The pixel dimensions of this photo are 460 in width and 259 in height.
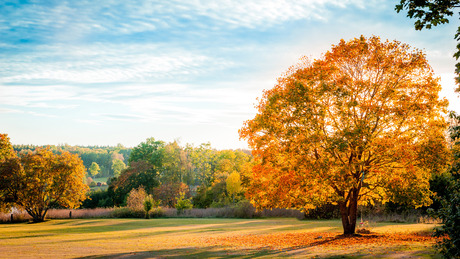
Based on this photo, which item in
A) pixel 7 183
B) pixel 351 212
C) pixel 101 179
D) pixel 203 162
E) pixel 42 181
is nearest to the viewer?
pixel 351 212

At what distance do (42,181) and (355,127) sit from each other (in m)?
36.7

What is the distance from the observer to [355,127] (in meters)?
17.2

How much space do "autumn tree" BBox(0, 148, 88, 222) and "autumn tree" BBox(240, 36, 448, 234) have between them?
1206 inches

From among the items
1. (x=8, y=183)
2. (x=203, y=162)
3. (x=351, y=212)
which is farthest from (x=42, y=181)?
(x=203, y=162)

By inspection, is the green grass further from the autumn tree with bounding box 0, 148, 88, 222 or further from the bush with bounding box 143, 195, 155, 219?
the bush with bounding box 143, 195, 155, 219

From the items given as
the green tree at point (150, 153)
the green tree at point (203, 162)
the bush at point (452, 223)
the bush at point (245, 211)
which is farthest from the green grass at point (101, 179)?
the bush at point (452, 223)

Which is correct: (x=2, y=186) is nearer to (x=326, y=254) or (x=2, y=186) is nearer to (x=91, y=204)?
(x=91, y=204)

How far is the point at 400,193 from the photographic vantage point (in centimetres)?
1786

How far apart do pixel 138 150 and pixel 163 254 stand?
207 feet

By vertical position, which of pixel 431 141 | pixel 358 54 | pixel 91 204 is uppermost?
pixel 358 54

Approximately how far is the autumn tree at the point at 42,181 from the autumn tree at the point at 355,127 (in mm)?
30634

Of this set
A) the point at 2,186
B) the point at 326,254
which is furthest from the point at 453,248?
the point at 2,186

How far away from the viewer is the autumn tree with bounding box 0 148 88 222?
128ft

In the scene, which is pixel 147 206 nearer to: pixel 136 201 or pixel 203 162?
pixel 136 201
